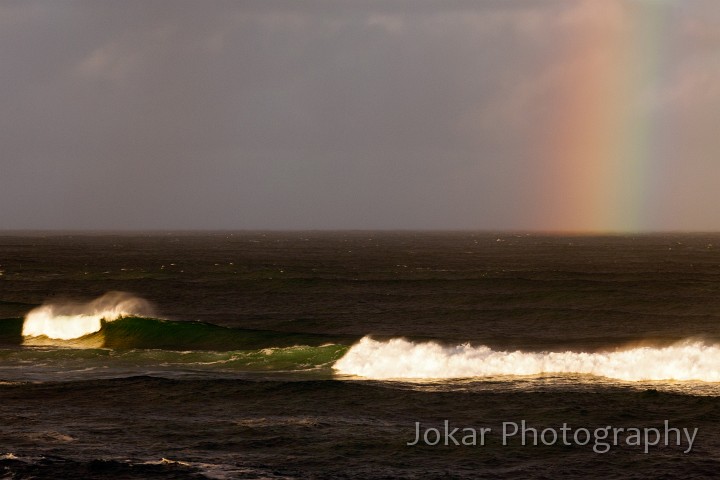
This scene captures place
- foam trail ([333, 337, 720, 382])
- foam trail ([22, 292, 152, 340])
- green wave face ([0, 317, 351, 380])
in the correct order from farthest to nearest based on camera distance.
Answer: foam trail ([22, 292, 152, 340])
green wave face ([0, 317, 351, 380])
foam trail ([333, 337, 720, 382])

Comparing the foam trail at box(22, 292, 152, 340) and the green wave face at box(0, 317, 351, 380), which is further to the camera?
the foam trail at box(22, 292, 152, 340)

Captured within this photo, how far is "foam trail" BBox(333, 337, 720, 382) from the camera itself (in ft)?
95.4

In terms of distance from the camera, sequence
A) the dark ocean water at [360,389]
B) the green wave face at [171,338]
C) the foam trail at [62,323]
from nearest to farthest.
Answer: the dark ocean water at [360,389], the green wave face at [171,338], the foam trail at [62,323]

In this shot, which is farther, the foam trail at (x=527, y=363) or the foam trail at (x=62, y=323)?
the foam trail at (x=62, y=323)

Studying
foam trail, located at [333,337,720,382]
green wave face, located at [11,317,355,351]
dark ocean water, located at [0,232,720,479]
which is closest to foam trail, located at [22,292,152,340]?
dark ocean water, located at [0,232,720,479]

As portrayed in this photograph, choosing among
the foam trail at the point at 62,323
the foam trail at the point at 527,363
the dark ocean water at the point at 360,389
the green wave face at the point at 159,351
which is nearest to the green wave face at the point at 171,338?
the green wave face at the point at 159,351

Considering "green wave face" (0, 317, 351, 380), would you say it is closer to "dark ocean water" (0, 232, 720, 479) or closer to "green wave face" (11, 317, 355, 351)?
"green wave face" (11, 317, 355, 351)

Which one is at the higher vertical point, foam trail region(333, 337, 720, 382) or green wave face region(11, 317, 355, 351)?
foam trail region(333, 337, 720, 382)

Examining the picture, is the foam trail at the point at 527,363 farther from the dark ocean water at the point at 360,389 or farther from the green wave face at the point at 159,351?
the green wave face at the point at 159,351

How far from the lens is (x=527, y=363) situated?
30641mm

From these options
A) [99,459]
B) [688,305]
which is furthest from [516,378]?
[688,305]

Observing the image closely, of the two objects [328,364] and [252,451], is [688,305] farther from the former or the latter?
[252,451]

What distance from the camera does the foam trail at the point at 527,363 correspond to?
29.1m

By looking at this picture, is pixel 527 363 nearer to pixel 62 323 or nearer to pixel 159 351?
pixel 159 351
